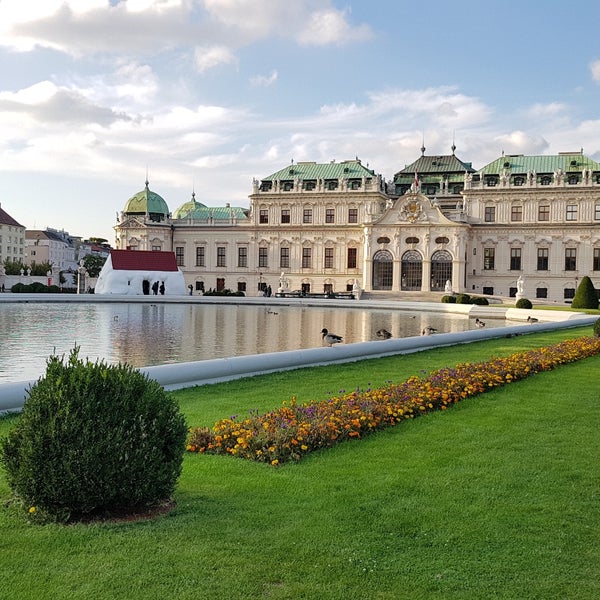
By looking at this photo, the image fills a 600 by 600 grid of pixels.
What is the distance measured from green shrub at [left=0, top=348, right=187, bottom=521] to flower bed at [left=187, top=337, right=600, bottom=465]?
1.99 m

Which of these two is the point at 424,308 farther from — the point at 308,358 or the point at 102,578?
the point at 102,578

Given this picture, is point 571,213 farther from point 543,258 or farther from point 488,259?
point 488,259

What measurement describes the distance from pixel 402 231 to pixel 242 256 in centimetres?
1910

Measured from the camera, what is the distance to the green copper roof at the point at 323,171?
248 ft

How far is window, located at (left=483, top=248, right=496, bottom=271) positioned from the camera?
71125mm

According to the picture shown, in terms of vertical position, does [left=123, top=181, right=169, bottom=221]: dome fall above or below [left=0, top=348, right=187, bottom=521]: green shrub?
Result: above

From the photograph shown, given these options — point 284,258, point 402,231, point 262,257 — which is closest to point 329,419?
point 402,231

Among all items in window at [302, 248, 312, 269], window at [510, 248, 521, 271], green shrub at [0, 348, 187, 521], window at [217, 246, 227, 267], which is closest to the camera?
green shrub at [0, 348, 187, 521]

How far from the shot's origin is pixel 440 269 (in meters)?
69.6

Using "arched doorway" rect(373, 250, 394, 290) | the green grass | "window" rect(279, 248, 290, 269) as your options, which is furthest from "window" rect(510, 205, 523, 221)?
the green grass

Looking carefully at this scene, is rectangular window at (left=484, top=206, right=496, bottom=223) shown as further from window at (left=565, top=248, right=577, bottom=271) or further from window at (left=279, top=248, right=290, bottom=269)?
window at (left=279, top=248, right=290, bottom=269)

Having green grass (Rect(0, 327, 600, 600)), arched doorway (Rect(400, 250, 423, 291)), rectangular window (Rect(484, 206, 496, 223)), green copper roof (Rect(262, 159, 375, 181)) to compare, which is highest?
green copper roof (Rect(262, 159, 375, 181))

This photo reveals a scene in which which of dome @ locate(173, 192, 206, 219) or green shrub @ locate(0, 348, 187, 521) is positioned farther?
dome @ locate(173, 192, 206, 219)

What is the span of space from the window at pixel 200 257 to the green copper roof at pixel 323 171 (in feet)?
35.6
